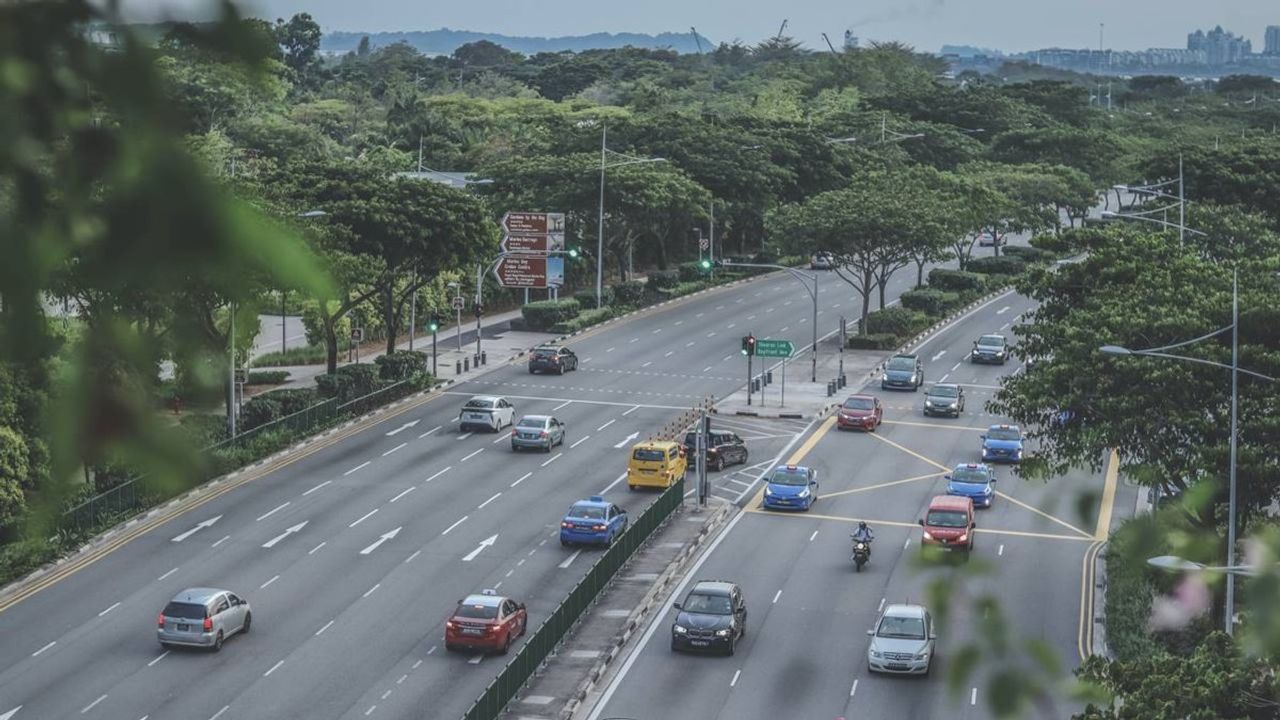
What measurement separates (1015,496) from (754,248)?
2948 inches

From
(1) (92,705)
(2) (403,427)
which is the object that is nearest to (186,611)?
(1) (92,705)

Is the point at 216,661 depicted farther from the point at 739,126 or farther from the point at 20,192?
the point at 739,126

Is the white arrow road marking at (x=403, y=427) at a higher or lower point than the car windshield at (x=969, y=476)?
lower

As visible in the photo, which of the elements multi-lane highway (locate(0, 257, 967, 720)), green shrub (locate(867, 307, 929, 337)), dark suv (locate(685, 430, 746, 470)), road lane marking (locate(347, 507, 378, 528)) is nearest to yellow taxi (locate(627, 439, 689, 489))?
multi-lane highway (locate(0, 257, 967, 720))

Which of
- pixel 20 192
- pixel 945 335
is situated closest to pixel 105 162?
pixel 20 192

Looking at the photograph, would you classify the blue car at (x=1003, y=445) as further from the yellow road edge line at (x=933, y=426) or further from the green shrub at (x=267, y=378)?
the green shrub at (x=267, y=378)

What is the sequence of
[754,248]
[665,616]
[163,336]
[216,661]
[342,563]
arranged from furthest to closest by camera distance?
[754,248]
[342,563]
[665,616]
[216,661]
[163,336]

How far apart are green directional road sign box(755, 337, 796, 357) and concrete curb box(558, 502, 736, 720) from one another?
55.4ft

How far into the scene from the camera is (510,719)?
3484cm

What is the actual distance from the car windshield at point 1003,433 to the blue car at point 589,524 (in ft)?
60.5

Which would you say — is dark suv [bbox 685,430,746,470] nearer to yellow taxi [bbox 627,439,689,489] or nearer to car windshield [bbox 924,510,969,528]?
yellow taxi [bbox 627,439,689,489]

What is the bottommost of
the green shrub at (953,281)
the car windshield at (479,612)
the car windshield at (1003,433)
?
the car windshield at (479,612)

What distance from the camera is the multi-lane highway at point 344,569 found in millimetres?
37188

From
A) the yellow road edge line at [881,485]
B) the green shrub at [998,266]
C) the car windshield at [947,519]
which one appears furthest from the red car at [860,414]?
the green shrub at [998,266]
